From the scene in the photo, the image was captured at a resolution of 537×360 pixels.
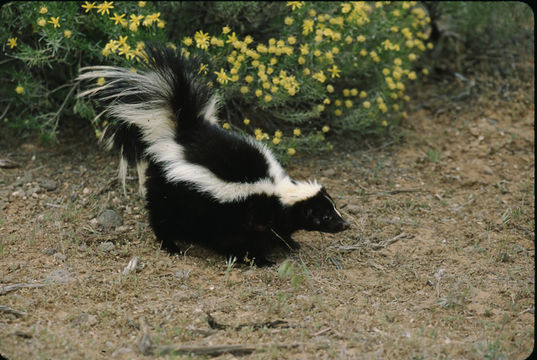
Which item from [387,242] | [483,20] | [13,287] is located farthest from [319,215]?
[483,20]

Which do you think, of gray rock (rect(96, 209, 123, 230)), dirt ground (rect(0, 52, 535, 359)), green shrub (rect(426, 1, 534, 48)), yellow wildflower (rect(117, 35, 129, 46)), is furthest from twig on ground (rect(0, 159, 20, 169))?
green shrub (rect(426, 1, 534, 48))

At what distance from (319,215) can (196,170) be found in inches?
35.4

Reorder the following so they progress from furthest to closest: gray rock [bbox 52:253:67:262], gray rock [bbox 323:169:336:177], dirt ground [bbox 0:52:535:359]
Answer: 1. gray rock [bbox 323:169:336:177]
2. gray rock [bbox 52:253:67:262]
3. dirt ground [bbox 0:52:535:359]

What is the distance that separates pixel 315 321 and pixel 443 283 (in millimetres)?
954

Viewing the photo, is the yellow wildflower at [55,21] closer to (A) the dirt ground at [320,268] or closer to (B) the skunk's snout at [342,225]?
(A) the dirt ground at [320,268]

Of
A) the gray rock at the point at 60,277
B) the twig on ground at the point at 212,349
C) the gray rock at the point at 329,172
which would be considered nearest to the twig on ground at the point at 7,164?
the gray rock at the point at 60,277

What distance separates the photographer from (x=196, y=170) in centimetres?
357

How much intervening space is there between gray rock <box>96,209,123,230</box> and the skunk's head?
1.31 metres

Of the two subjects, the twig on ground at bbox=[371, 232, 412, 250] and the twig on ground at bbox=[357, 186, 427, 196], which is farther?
the twig on ground at bbox=[357, 186, 427, 196]

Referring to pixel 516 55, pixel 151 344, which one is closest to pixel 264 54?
pixel 151 344

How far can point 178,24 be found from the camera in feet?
17.2

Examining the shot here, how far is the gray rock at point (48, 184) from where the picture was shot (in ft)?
14.9

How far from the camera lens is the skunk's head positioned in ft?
12.7

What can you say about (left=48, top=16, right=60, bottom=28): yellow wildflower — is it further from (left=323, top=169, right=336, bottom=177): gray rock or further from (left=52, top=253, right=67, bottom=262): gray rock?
(left=323, top=169, right=336, bottom=177): gray rock
